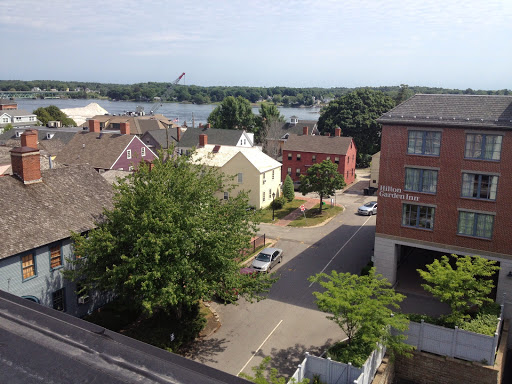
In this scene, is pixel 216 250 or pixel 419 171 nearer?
pixel 216 250

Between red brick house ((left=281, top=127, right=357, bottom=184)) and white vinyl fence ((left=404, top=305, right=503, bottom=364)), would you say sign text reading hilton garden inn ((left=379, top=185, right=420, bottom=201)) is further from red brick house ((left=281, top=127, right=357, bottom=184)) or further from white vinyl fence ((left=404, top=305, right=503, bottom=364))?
red brick house ((left=281, top=127, right=357, bottom=184))

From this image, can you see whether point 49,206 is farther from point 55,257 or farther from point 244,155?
point 244,155

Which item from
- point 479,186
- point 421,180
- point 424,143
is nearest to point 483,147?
point 479,186

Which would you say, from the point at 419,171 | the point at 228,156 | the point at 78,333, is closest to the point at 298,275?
the point at 419,171

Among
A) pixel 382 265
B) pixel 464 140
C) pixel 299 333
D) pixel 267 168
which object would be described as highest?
pixel 464 140

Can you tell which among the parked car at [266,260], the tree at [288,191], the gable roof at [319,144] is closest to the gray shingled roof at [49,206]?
the parked car at [266,260]

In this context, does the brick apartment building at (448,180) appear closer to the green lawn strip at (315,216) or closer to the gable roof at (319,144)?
the green lawn strip at (315,216)

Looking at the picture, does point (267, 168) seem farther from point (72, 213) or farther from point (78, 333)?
point (78, 333)
